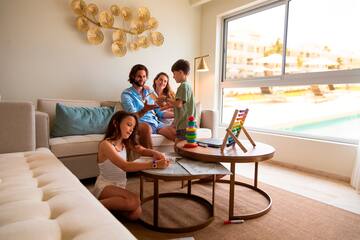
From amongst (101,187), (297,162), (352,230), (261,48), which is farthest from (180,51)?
(352,230)

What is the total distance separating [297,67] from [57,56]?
2933mm

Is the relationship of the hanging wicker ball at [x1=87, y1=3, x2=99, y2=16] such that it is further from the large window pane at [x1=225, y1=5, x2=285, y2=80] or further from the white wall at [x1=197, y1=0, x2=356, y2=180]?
the large window pane at [x1=225, y1=5, x2=285, y2=80]

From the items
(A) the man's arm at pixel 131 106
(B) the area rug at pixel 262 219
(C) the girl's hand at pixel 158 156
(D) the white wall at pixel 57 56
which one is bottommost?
(B) the area rug at pixel 262 219

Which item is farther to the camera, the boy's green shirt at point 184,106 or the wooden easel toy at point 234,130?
the boy's green shirt at point 184,106

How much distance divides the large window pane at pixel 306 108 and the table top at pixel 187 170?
192cm

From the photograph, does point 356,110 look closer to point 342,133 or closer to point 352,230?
point 342,133

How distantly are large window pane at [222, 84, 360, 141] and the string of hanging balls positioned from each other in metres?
1.57

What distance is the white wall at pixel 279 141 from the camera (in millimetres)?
2621

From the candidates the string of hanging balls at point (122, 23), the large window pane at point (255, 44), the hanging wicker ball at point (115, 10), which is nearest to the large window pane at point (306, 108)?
the large window pane at point (255, 44)

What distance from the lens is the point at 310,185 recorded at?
2432mm

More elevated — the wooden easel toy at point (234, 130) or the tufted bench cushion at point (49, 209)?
the wooden easel toy at point (234, 130)

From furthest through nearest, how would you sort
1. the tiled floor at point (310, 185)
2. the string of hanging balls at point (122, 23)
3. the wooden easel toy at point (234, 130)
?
the string of hanging balls at point (122, 23) < the tiled floor at point (310, 185) < the wooden easel toy at point (234, 130)

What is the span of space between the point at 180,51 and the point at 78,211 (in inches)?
136

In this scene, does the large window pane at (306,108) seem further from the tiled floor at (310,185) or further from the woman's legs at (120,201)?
the woman's legs at (120,201)
